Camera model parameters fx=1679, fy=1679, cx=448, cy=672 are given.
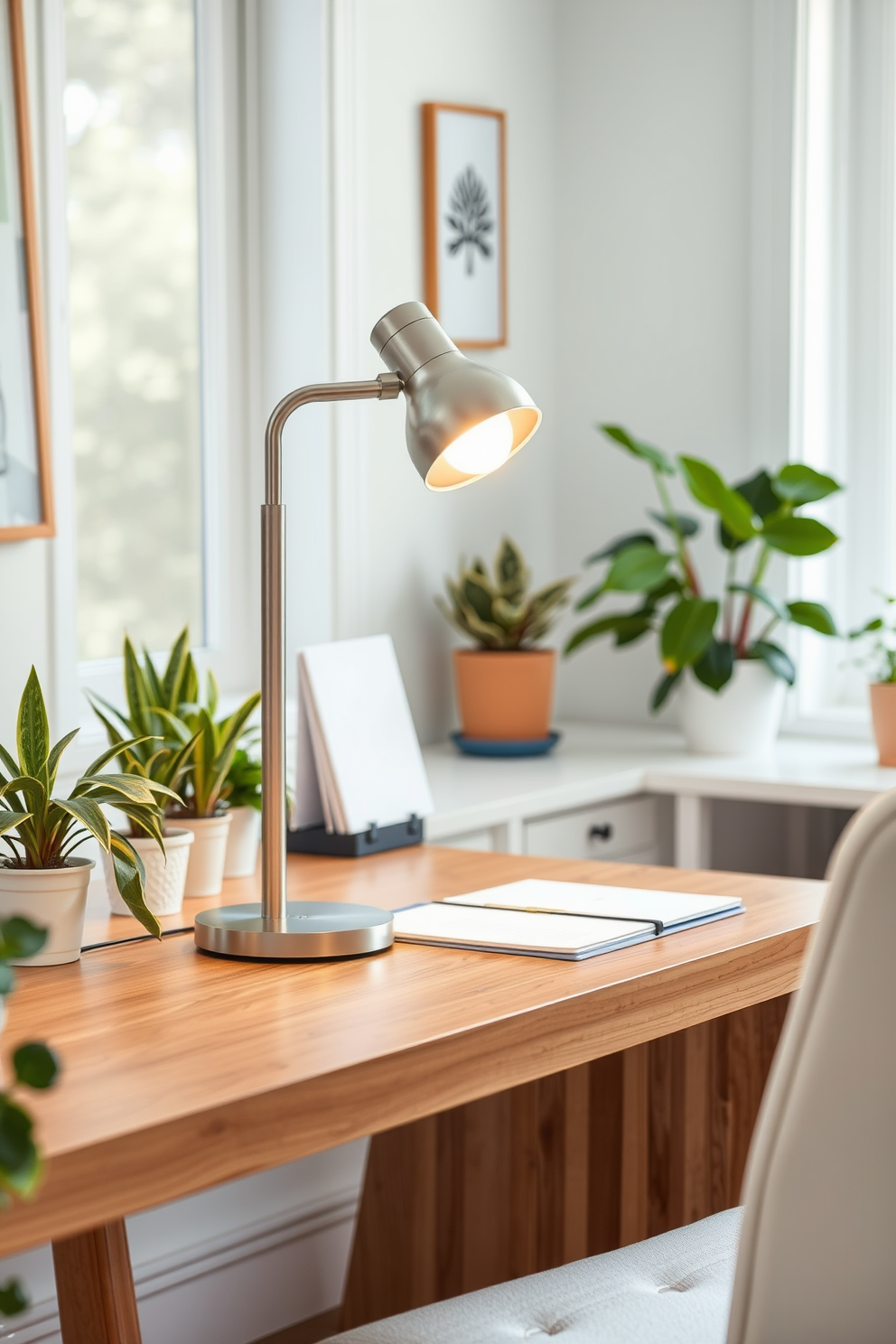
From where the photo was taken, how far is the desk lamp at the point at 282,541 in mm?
1490

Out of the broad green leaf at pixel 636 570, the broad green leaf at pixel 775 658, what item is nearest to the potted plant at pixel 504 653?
the broad green leaf at pixel 636 570

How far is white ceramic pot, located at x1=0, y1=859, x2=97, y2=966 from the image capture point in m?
1.53

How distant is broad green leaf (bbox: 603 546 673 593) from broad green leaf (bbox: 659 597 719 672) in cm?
7

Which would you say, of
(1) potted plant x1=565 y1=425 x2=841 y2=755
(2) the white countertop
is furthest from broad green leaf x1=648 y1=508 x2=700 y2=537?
(2) the white countertop

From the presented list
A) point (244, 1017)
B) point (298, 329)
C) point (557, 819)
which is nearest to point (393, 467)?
point (298, 329)

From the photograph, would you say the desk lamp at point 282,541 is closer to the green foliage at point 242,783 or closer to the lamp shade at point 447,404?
the lamp shade at point 447,404

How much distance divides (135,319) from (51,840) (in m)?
1.28

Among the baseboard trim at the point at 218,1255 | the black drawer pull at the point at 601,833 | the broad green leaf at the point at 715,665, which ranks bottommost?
the baseboard trim at the point at 218,1255

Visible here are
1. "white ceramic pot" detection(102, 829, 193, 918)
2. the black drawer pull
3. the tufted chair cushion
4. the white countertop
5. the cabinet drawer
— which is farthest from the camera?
the black drawer pull

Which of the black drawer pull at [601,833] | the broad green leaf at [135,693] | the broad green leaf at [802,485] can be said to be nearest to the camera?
the broad green leaf at [135,693]

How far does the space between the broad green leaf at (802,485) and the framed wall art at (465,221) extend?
0.64m

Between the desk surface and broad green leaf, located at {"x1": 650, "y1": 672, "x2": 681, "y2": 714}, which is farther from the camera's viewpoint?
broad green leaf, located at {"x1": 650, "y1": 672, "x2": 681, "y2": 714}

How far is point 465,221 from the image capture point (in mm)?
3057

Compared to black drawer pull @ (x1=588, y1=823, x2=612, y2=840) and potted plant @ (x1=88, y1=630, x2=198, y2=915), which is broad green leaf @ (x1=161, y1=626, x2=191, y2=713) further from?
black drawer pull @ (x1=588, y1=823, x2=612, y2=840)
